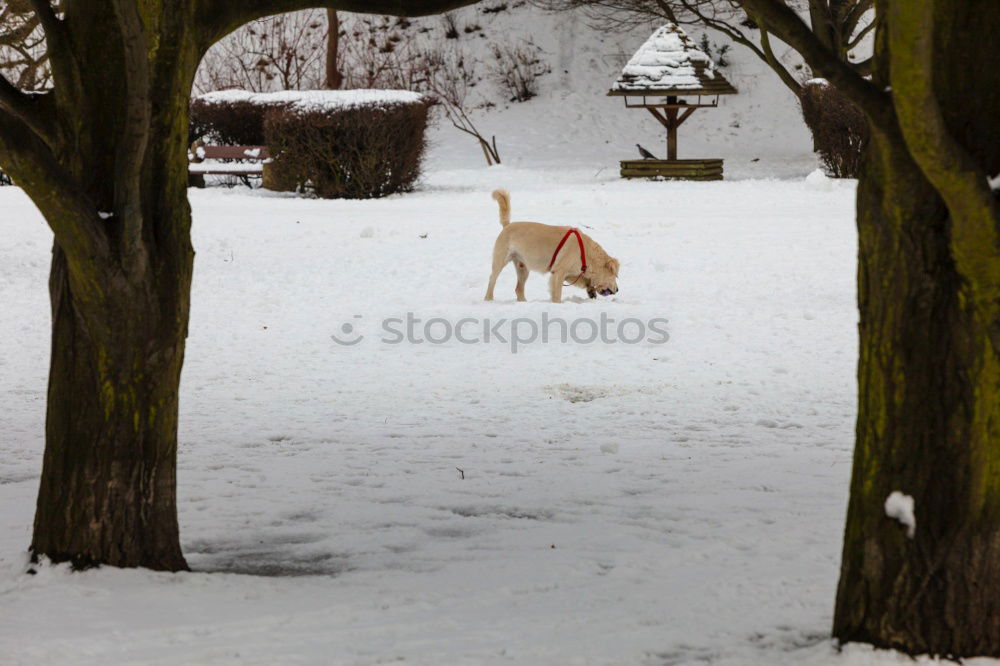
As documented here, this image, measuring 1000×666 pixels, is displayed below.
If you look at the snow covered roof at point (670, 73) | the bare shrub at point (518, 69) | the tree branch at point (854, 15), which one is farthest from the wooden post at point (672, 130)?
the bare shrub at point (518, 69)

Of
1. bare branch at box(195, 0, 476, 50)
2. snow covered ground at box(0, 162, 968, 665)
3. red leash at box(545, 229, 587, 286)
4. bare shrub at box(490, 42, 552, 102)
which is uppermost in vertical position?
bare shrub at box(490, 42, 552, 102)

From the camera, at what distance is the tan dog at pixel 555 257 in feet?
35.3

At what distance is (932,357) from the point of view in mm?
3051

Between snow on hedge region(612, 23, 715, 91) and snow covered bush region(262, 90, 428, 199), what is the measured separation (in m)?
4.83

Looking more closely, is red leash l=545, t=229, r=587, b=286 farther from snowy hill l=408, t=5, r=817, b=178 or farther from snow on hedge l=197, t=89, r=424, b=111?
snowy hill l=408, t=5, r=817, b=178

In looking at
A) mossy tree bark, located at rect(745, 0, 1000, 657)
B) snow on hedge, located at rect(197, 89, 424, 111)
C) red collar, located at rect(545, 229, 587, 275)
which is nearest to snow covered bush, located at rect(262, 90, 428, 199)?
snow on hedge, located at rect(197, 89, 424, 111)

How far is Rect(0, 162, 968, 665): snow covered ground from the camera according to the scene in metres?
3.49

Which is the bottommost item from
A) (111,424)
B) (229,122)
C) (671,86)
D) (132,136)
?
(111,424)

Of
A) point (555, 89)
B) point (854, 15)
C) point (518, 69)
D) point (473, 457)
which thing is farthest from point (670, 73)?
point (473, 457)

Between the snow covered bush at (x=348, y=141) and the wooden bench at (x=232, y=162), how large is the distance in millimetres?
1853

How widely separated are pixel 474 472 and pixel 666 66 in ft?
58.6

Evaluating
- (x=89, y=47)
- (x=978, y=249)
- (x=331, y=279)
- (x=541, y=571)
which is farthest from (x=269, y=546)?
(x=331, y=279)

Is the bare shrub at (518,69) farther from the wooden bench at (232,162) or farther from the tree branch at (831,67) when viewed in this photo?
the tree branch at (831,67)

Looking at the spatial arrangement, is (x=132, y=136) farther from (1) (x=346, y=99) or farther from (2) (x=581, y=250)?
(1) (x=346, y=99)
